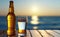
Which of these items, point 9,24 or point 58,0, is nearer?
point 9,24

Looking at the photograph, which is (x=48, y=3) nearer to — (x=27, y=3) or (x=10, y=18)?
(x=27, y=3)

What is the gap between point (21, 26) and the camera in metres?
1.51

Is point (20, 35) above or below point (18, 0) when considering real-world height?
below

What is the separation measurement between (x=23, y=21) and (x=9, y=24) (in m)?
0.12

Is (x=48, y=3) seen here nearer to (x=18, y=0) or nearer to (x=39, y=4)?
(x=39, y=4)

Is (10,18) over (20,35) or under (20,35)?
over

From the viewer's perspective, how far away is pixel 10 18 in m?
1.49

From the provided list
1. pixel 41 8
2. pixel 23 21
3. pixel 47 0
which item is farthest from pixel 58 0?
pixel 23 21

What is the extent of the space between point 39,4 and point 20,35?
45.0 feet

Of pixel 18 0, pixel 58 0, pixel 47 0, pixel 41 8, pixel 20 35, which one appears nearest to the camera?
pixel 20 35

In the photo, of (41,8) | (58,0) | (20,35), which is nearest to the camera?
(20,35)

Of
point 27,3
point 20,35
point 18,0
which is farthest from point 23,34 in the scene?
point 27,3

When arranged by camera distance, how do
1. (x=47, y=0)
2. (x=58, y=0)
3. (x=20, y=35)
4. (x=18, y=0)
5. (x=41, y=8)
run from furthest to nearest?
(x=41, y=8) → (x=47, y=0) → (x=58, y=0) → (x=18, y=0) → (x=20, y=35)

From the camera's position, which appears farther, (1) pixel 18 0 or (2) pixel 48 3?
(2) pixel 48 3
